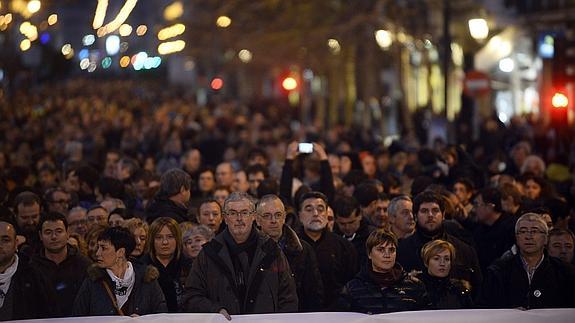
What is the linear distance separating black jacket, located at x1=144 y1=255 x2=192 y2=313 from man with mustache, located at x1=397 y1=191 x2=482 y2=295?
167 centimetres

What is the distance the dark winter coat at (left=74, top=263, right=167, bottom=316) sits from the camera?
1005 cm

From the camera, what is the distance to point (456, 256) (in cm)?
1145

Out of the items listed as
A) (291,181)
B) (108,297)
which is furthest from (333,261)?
(291,181)

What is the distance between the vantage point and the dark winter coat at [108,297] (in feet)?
33.0

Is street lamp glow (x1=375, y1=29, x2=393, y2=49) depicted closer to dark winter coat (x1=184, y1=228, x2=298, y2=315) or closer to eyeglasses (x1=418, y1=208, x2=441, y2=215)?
eyeglasses (x1=418, y1=208, x2=441, y2=215)

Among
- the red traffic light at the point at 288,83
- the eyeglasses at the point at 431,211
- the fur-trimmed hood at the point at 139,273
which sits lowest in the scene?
the fur-trimmed hood at the point at 139,273

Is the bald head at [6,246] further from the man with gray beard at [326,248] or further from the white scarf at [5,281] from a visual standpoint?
the man with gray beard at [326,248]

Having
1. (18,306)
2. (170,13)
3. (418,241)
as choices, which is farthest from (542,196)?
(170,13)

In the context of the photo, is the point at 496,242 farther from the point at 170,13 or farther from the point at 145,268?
the point at 170,13

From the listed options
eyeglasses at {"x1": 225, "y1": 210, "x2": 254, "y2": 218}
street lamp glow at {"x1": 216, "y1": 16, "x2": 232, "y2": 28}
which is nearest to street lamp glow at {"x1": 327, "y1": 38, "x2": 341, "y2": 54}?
street lamp glow at {"x1": 216, "y1": 16, "x2": 232, "y2": 28}

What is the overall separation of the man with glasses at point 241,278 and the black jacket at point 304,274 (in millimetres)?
784

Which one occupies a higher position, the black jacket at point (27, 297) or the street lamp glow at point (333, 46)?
the street lamp glow at point (333, 46)

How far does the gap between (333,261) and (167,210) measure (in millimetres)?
2080

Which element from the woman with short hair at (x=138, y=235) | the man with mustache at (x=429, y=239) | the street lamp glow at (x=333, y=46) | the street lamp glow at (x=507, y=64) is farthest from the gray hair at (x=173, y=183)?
the street lamp glow at (x=333, y=46)
